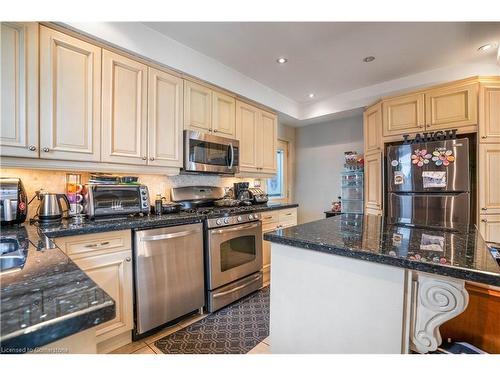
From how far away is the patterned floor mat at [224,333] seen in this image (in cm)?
177

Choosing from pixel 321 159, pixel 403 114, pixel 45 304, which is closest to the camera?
pixel 45 304

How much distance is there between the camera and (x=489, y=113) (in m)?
2.56

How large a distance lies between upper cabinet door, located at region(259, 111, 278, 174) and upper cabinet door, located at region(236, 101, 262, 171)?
13 cm

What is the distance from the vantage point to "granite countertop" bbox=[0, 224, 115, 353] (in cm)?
47

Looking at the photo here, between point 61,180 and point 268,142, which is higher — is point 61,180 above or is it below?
below

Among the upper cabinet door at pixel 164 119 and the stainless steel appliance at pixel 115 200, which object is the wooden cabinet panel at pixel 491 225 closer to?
the upper cabinet door at pixel 164 119

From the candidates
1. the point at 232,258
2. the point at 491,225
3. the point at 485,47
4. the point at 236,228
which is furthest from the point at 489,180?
the point at 232,258

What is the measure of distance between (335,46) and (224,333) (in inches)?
108

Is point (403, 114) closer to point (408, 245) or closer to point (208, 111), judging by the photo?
point (208, 111)

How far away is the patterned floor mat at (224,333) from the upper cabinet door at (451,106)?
2776mm

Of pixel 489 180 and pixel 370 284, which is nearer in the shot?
pixel 370 284
